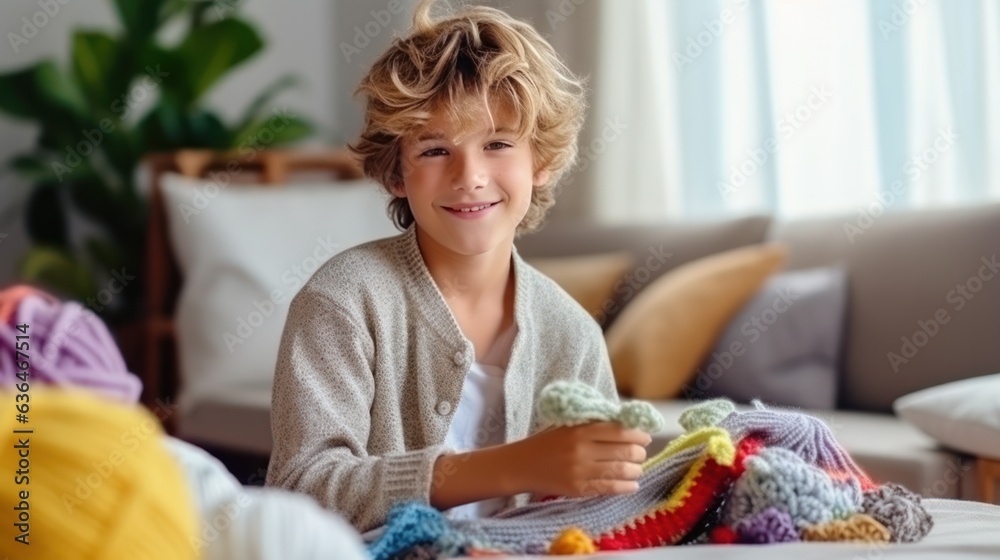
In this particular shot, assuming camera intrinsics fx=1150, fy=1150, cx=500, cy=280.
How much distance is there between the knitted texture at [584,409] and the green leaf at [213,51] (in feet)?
9.32

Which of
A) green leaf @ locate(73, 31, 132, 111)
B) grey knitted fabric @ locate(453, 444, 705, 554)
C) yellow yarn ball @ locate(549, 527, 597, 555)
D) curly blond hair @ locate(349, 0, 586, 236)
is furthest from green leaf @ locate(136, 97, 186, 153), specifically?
yellow yarn ball @ locate(549, 527, 597, 555)

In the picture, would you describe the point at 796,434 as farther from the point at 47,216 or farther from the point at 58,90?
the point at 47,216

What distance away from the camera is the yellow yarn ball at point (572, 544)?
884 mm

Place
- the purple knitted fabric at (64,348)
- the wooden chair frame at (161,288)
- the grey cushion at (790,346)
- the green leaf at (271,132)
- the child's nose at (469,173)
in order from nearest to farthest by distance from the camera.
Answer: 1. the purple knitted fabric at (64,348)
2. the child's nose at (469,173)
3. the grey cushion at (790,346)
4. the wooden chair frame at (161,288)
5. the green leaf at (271,132)

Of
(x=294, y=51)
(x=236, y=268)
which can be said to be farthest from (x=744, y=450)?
(x=294, y=51)

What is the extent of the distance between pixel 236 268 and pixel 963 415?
1.94 metres

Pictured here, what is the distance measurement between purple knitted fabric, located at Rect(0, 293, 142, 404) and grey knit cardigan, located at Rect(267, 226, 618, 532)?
0.38 metres

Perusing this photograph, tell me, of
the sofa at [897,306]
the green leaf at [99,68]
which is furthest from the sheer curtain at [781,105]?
the green leaf at [99,68]

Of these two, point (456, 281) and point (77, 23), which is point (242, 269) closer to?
point (77, 23)

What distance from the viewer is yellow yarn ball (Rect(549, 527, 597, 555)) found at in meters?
0.88

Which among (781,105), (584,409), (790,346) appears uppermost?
(781,105)

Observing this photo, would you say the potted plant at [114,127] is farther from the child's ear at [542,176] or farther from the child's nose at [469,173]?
the child's nose at [469,173]

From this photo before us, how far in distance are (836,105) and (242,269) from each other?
1.58 meters

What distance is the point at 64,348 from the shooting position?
2.26 ft
